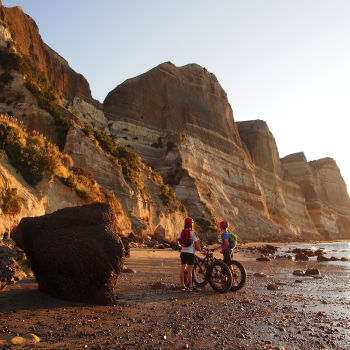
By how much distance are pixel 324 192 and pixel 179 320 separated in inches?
4579

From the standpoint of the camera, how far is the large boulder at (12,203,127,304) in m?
5.42

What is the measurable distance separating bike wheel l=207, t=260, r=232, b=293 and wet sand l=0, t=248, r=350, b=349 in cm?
30

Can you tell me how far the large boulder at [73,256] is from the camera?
542 cm

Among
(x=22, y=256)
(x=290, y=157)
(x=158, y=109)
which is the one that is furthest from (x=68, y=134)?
(x=290, y=157)

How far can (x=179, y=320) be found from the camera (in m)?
4.84

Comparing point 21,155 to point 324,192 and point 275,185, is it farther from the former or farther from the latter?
point 324,192

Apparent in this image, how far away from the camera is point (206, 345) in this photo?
3850mm

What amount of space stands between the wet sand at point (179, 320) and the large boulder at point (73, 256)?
0.24 m

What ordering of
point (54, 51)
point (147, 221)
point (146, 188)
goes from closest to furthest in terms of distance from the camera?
point (147, 221), point (146, 188), point (54, 51)

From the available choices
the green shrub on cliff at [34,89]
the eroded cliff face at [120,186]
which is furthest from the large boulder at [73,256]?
the green shrub on cliff at [34,89]

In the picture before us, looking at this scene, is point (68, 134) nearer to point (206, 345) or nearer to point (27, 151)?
point (27, 151)

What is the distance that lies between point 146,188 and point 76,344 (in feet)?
74.9

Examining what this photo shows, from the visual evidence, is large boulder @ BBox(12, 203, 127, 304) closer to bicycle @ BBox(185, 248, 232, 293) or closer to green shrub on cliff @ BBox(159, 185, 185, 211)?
bicycle @ BBox(185, 248, 232, 293)

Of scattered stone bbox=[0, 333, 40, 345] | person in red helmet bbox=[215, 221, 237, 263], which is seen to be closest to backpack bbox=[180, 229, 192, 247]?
person in red helmet bbox=[215, 221, 237, 263]
